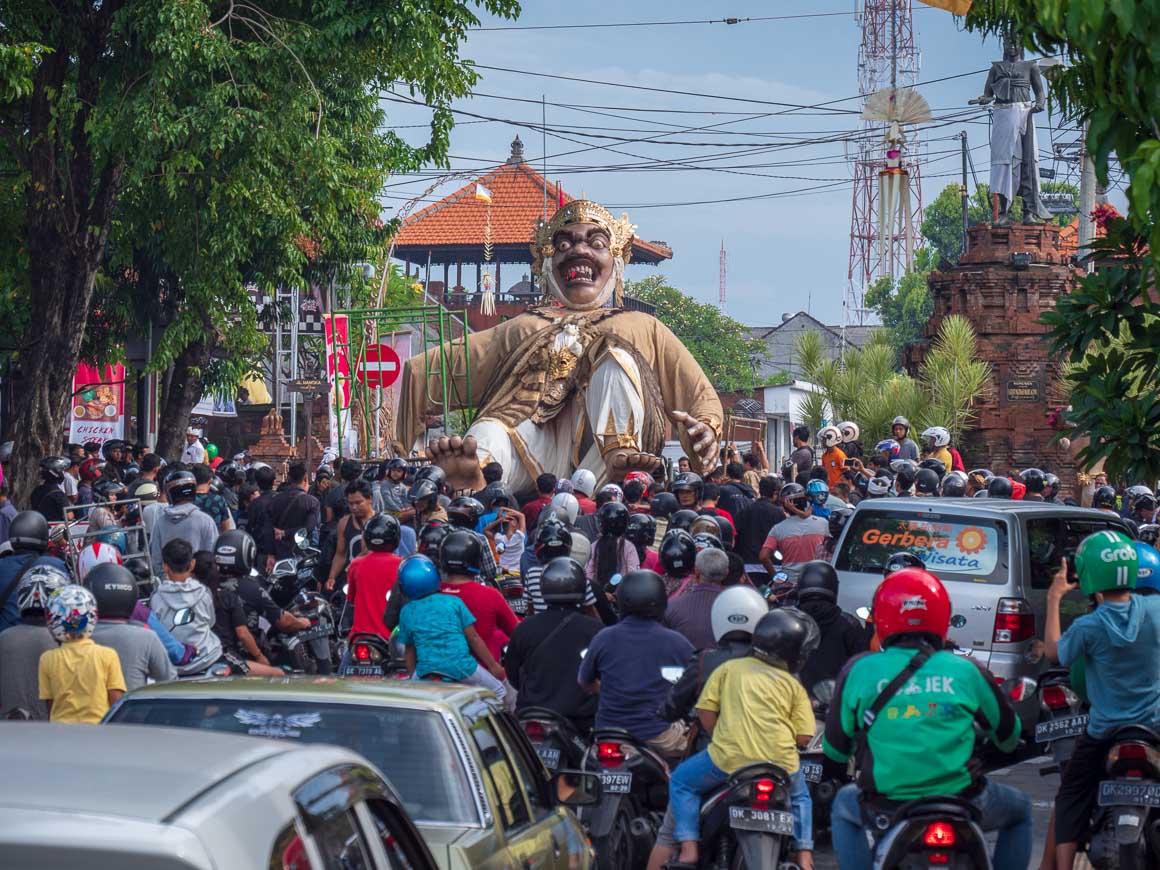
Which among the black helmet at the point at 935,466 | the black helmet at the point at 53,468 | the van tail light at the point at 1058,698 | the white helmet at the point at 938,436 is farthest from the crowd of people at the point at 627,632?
the white helmet at the point at 938,436

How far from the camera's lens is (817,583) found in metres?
9.14

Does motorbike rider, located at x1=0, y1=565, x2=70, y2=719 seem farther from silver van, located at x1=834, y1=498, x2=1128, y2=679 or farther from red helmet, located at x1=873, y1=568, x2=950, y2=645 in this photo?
silver van, located at x1=834, y1=498, x2=1128, y2=679

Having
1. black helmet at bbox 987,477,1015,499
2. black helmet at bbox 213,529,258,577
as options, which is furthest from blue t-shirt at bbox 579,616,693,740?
black helmet at bbox 987,477,1015,499

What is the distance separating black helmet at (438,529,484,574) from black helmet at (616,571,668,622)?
131 cm

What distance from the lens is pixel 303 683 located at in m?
5.83

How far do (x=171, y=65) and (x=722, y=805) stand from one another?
11.3 m

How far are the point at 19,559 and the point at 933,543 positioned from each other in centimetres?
543

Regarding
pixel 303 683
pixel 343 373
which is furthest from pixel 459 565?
pixel 343 373

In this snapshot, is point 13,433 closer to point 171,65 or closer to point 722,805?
point 171,65

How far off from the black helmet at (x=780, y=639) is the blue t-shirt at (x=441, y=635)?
2053mm

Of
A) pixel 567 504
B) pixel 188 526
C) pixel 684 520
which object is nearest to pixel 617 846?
pixel 684 520

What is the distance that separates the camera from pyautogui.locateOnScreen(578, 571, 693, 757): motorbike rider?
8016 millimetres

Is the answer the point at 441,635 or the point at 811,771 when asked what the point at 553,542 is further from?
the point at 811,771

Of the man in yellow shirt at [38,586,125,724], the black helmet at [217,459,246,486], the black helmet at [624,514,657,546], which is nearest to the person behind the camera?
the man in yellow shirt at [38,586,125,724]
